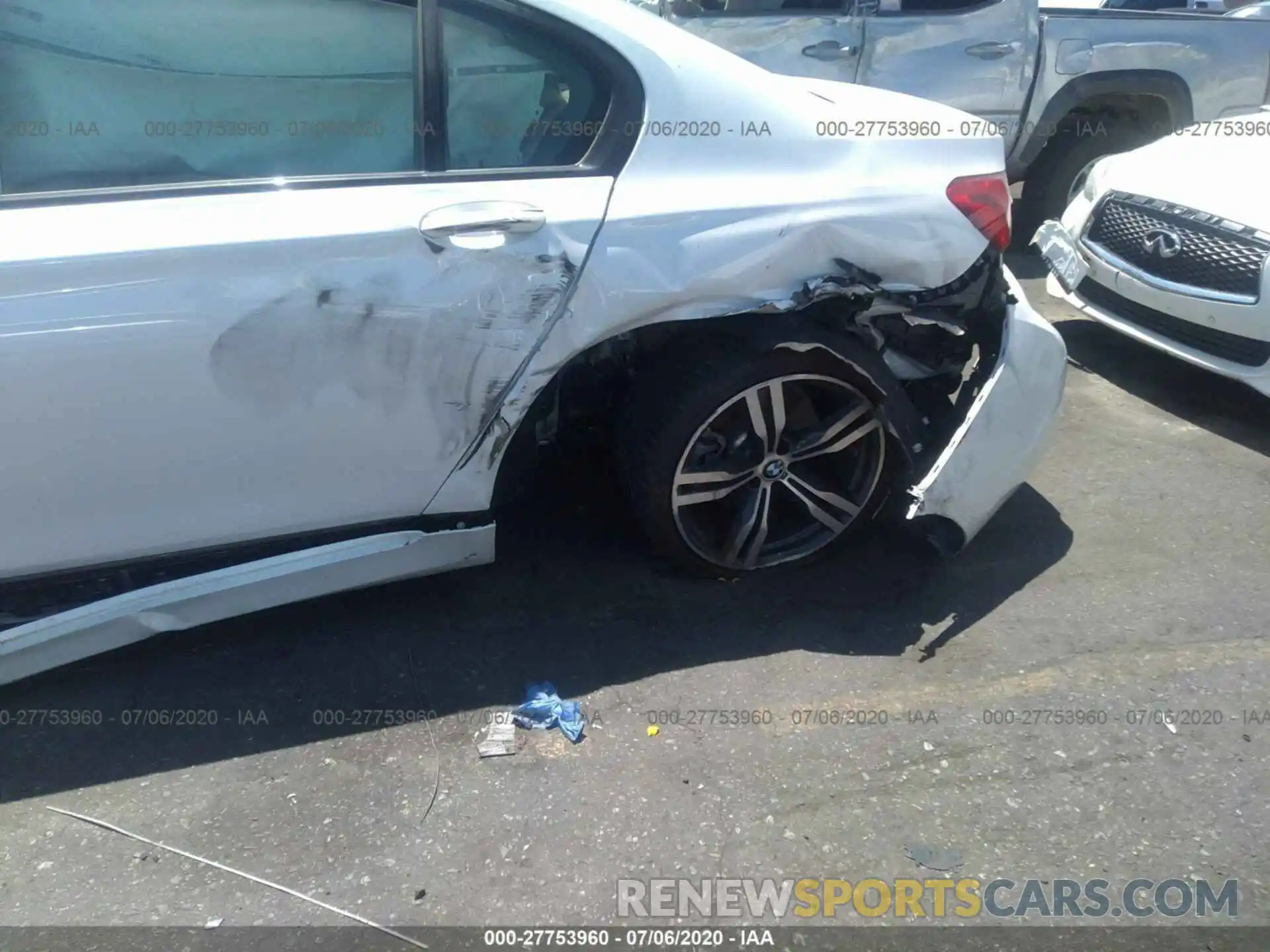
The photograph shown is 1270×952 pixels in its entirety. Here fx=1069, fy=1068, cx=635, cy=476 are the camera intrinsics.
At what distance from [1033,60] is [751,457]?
13.8ft

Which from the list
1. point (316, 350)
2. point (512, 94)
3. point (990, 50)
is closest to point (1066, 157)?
point (990, 50)

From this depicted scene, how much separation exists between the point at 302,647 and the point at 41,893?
0.89m

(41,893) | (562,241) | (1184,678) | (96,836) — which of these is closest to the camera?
(41,893)

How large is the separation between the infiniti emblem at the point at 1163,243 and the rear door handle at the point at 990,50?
1.86 meters

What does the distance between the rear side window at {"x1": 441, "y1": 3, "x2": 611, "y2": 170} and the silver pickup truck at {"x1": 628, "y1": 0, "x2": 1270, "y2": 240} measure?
3.21 meters

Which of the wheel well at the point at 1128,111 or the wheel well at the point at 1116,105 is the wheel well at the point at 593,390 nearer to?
the wheel well at the point at 1116,105

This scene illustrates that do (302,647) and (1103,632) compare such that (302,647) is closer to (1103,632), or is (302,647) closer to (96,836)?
(96,836)

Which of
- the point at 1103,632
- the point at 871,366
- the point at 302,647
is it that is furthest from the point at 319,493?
the point at 1103,632

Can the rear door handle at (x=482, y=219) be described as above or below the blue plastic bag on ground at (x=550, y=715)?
above

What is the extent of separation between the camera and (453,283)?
257 cm

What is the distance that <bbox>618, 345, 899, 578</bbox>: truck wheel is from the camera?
117 inches

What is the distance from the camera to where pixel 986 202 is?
3.09 metres

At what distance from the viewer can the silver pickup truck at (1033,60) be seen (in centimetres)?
576

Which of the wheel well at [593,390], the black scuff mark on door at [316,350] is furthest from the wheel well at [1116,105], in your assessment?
the black scuff mark on door at [316,350]
